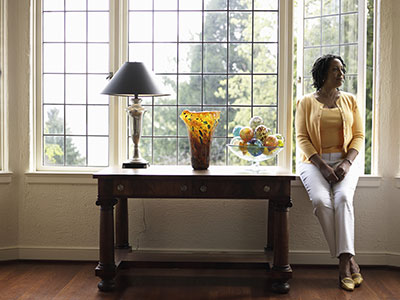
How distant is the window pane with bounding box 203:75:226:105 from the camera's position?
4211 mm

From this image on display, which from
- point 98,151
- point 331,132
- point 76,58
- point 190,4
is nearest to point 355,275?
point 331,132

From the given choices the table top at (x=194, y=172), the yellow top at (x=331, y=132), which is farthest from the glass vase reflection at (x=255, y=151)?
the yellow top at (x=331, y=132)

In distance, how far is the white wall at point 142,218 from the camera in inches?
160

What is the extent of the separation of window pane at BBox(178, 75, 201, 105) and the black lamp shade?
549mm

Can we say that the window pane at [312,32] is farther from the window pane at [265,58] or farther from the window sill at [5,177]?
the window sill at [5,177]

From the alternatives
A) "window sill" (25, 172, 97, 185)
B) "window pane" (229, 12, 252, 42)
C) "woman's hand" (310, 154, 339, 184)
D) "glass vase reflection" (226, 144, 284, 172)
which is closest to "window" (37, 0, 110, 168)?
"window sill" (25, 172, 97, 185)

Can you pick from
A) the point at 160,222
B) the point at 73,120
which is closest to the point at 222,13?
the point at 73,120

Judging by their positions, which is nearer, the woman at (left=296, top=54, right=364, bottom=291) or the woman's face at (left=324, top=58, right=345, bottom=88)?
the woman at (left=296, top=54, right=364, bottom=291)

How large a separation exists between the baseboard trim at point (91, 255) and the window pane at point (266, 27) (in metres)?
1.78

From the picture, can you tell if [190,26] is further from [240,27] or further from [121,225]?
[121,225]

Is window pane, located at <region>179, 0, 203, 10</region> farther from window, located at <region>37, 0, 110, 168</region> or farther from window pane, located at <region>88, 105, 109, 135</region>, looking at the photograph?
window pane, located at <region>88, 105, 109, 135</region>

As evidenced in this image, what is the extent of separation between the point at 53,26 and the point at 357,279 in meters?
3.14

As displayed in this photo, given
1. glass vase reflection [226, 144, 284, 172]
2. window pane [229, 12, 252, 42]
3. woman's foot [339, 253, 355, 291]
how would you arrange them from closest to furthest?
woman's foot [339, 253, 355, 291] → glass vase reflection [226, 144, 284, 172] → window pane [229, 12, 252, 42]

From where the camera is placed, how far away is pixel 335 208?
139 inches
